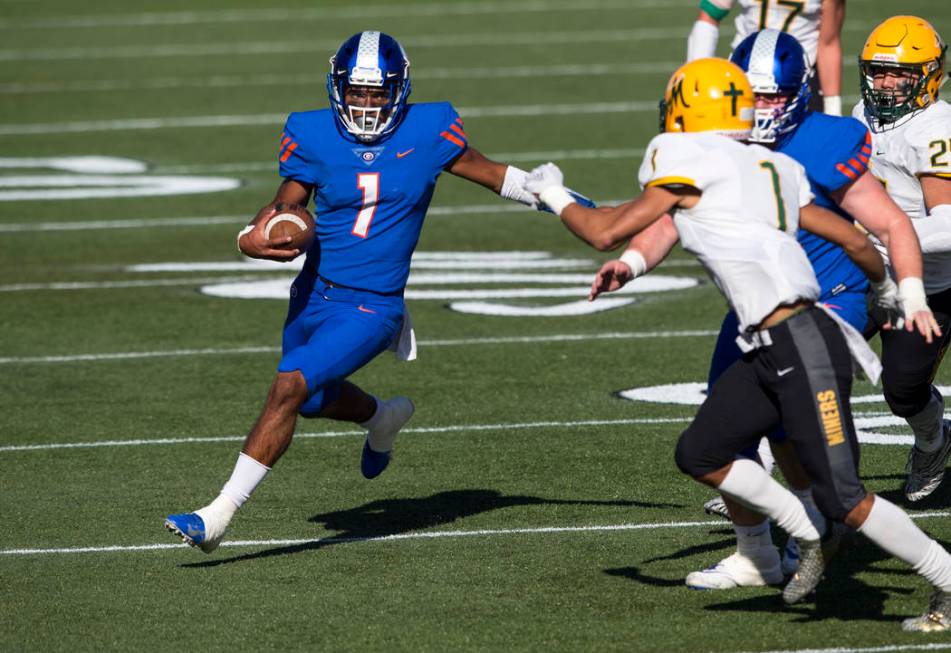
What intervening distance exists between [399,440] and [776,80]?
10.2 ft

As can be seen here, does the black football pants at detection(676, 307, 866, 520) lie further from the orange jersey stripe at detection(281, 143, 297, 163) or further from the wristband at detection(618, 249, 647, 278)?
the orange jersey stripe at detection(281, 143, 297, 163)

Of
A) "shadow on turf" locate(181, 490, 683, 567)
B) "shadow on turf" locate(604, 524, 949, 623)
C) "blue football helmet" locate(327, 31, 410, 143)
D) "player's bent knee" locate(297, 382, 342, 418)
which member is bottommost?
"shadow on turf" locate(181, 490, 683, 567)

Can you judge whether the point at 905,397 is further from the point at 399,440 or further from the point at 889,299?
the point at 399,440

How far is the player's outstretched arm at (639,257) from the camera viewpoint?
17.7ft

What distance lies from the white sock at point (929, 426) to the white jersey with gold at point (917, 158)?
0.49 m

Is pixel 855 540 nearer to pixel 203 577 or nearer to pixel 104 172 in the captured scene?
pixel 203 577

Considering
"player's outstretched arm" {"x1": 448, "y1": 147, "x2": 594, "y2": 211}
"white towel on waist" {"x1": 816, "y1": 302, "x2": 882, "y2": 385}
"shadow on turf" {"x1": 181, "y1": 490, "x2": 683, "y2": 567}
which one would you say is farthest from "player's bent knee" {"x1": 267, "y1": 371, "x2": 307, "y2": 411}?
"white towel on waist" {"x1": 816, "y1": 302, "x2": 882, "y2": 385}

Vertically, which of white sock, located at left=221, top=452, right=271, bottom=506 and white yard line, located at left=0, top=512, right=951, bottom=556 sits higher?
white sock, located at left=221, top=452, right=271, bottom=506

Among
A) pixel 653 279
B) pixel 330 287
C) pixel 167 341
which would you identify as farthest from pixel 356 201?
pixel 653 279

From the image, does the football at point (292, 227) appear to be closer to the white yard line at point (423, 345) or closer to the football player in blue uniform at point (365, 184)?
the football player in blue uniform at point (365, 184)

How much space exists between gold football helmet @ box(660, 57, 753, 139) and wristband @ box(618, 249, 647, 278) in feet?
1.42

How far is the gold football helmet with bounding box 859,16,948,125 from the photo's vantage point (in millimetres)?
6531

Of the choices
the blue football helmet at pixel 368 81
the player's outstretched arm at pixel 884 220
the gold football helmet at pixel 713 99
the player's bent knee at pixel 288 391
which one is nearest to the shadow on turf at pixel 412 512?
the player's bent knee at pixel 288 391

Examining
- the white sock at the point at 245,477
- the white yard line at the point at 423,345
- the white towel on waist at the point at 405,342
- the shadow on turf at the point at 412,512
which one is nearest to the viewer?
the white sock at the point at 245,477
